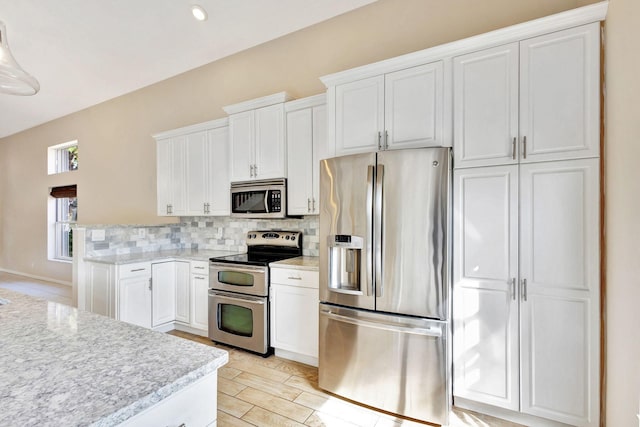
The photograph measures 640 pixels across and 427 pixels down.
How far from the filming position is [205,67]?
13.9ft

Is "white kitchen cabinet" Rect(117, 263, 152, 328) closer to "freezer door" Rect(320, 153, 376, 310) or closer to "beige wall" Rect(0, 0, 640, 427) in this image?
"beige wall" Rect(0, 0, 640, 427)

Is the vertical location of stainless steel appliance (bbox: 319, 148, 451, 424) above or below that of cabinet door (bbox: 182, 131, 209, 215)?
below

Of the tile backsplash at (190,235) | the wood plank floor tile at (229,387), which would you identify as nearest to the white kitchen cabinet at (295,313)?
the wood plank floor tile at (229,387)

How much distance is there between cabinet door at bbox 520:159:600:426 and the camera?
171cm

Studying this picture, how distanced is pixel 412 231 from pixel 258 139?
6.38 feet

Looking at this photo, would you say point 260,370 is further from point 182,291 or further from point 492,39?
point 492,39

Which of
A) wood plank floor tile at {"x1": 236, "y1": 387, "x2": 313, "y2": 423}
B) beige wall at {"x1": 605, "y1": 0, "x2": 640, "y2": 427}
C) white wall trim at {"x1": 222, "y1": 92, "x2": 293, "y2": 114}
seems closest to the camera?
beige wall at {"x1": 605, "y1": 0, "x2": 640, "y2": 427}

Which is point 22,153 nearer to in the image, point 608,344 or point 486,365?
point 486,365

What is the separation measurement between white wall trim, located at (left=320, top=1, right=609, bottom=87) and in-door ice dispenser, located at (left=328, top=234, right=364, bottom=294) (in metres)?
1.26

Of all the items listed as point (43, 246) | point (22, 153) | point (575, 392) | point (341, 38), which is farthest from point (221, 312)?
point (22, 153)

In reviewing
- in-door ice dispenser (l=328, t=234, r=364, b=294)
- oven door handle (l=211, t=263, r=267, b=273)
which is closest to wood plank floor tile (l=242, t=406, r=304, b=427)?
in-door ice dispenser (l=328, t=234, r=364, b=294)

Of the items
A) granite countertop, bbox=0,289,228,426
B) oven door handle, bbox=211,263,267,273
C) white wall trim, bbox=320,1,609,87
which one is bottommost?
oven door handle, bbox=211,263,267,273

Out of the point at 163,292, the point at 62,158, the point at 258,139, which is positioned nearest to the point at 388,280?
the point at 258,139

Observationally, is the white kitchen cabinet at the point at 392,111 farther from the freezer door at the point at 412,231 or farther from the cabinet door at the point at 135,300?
the cabinet door at the point at 135,300
